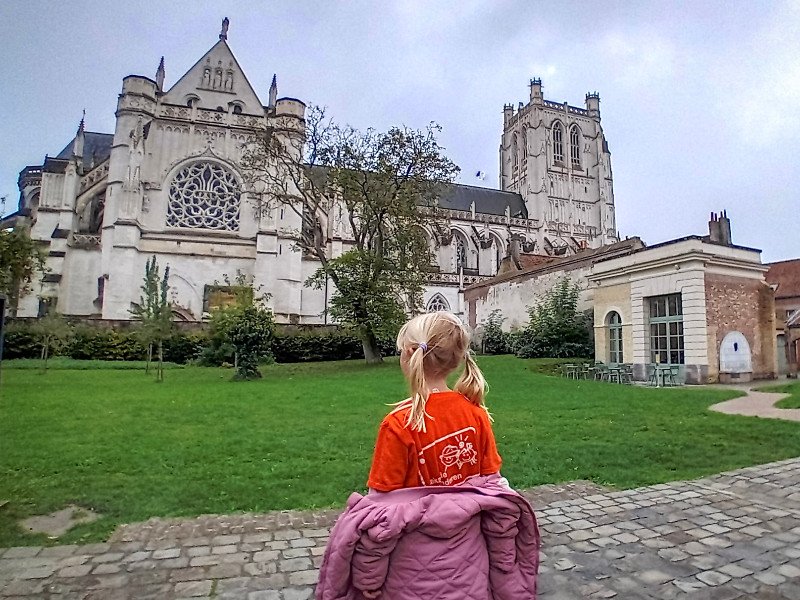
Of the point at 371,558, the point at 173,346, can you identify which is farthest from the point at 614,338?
the point at 173,346

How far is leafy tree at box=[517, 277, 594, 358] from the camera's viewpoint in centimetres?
2048

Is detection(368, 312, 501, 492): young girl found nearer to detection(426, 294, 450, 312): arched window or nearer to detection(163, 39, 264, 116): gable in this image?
detection(426, 294, 450, 312): arched window

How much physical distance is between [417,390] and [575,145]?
6988 centimetres

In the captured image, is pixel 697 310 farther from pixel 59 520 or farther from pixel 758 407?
pixel 59 520

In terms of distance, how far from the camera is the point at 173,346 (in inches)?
906

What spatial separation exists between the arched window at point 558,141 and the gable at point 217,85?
40.3 m

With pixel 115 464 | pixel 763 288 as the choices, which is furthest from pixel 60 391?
pixel 763 288

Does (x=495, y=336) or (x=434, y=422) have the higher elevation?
(x=495, y=336)

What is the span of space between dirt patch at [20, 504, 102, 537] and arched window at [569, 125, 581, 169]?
6758 centimetres

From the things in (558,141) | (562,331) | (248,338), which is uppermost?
(558,141)

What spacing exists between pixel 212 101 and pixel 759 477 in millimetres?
39469

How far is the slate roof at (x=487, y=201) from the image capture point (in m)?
56.5

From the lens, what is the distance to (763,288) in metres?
16.2

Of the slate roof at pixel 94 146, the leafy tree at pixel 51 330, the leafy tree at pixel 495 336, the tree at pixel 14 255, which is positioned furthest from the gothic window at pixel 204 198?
the tree at pixel 14 255
